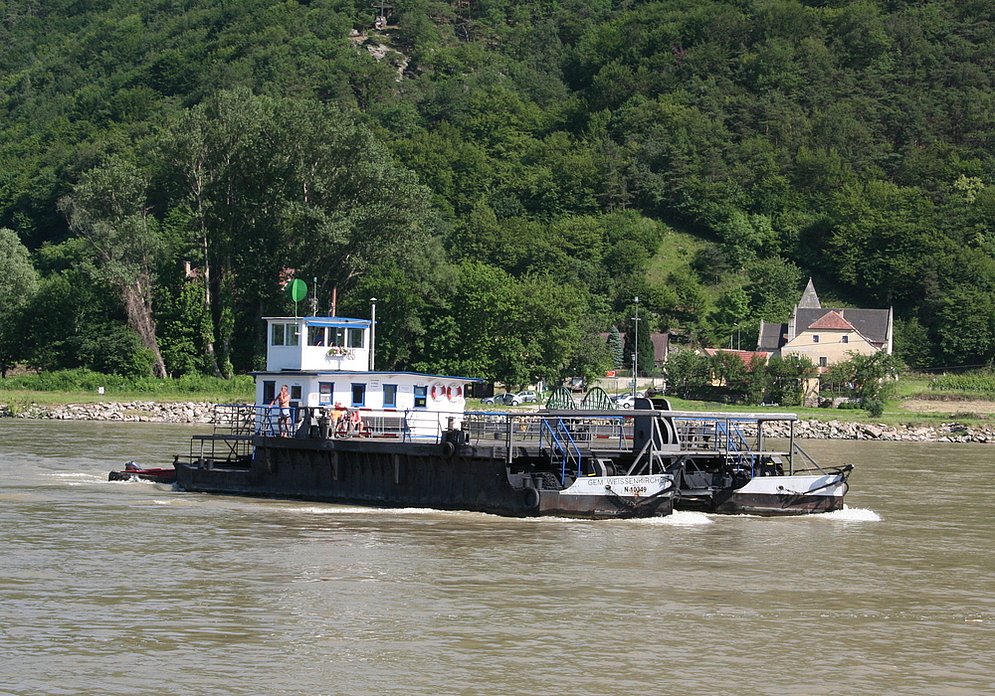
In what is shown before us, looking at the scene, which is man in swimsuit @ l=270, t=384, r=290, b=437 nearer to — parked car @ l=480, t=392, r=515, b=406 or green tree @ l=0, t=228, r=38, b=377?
parked car @ l=480, t=392, r=515, b=406

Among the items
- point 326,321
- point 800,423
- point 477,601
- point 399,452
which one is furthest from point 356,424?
point 800,423

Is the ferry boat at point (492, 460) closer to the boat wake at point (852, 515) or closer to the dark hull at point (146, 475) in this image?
the boat wake at point (852, 515)

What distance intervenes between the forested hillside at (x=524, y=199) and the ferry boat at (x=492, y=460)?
132 ft

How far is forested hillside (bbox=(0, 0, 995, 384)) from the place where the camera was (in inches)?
3386

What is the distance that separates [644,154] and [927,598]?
13421 cm

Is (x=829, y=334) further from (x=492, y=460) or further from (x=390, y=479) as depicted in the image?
(x=492, y=460)

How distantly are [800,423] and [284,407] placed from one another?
44666 mm

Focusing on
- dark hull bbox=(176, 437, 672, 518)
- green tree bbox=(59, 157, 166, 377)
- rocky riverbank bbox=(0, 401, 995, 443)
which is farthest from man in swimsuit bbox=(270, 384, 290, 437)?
green tree bbox=(59, 157, 166, 377)

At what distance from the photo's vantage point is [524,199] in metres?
153

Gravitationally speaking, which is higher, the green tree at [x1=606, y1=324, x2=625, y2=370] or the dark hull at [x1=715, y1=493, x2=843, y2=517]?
the green tree at [x1=606, y1=324, x2=625, y2=370]

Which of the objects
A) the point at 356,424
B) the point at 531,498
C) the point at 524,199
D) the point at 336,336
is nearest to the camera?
the point at 531,498

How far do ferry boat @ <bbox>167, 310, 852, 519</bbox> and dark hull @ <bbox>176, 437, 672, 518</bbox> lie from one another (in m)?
0.03

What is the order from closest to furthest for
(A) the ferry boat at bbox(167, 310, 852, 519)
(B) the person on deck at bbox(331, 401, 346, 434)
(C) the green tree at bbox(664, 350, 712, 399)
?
(A) the ferry boat at bbox(167, 310, 852, 519)
(B) the person on deck at bbox(331, 401, 346, 434)
(C) the green tree at bbox(664, 350, 712, 399)

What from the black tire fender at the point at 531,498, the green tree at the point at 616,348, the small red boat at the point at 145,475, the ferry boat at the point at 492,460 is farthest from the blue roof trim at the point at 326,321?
the green tree at the point at 616,348
